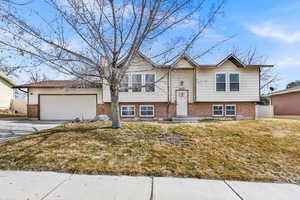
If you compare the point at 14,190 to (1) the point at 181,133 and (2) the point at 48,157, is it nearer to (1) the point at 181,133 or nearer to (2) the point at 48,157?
(2) the point at 48,157

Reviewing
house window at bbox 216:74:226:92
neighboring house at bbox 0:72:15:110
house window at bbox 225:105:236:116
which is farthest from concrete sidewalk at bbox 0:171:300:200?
neighboring house at bbox 0:72:15:110

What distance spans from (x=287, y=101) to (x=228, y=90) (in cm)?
1402

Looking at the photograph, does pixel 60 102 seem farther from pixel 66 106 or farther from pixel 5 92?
pixel 5 92

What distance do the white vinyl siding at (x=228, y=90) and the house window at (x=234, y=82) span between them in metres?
0.18

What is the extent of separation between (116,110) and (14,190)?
4.90m

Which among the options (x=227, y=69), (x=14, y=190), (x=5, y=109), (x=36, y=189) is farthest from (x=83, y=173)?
(x=5, y=109)

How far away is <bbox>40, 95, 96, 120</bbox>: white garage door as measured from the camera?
1628 centimetres

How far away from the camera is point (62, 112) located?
53.7 ft

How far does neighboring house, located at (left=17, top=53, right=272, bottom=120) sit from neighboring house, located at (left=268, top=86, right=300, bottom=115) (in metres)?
10.7

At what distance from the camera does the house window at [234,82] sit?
1563 cm

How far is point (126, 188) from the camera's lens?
12.3 ft

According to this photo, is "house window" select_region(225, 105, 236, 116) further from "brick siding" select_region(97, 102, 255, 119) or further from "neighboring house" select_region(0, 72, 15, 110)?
"neighboring house" select_region(0, 72, 15, 110)

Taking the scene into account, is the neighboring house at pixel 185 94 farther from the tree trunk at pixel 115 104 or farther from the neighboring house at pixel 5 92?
the neighboring house at pixel 5 92

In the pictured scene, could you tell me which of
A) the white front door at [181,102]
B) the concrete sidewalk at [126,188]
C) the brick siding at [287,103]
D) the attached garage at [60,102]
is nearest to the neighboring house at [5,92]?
the attached garage at [60,102]
